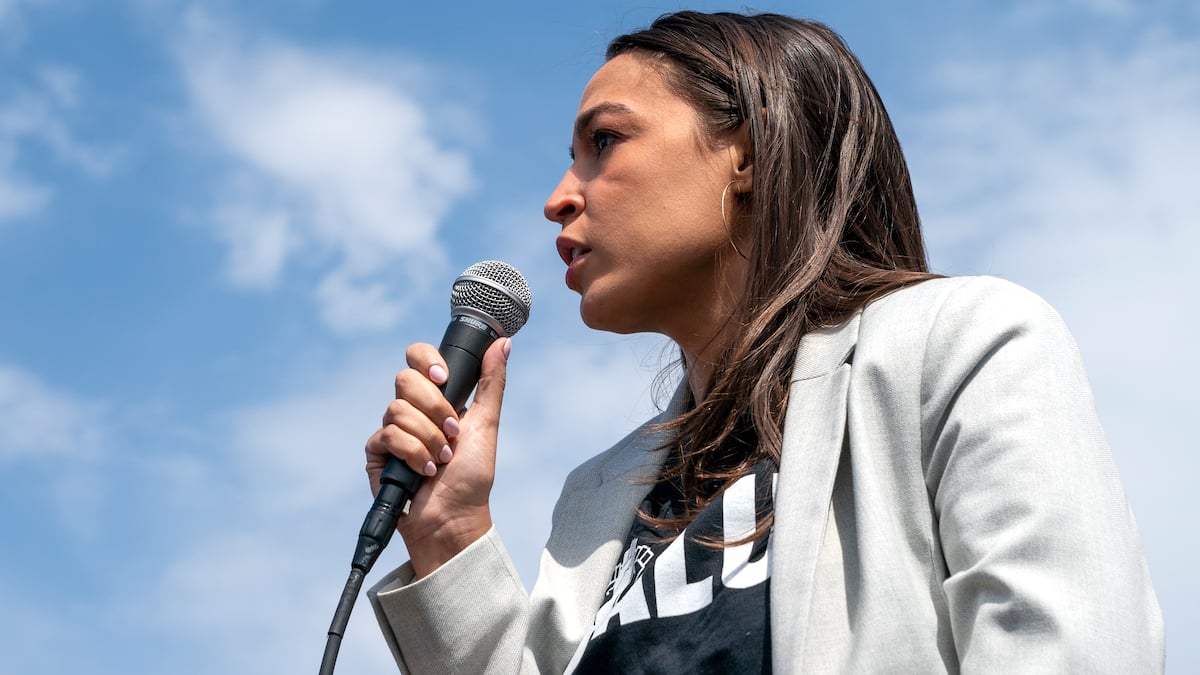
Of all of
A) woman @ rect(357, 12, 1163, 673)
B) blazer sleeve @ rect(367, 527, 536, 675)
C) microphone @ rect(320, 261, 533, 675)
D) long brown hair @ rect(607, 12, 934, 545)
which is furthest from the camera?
blazer sleeve @ rect(367, 527, 536, 675)

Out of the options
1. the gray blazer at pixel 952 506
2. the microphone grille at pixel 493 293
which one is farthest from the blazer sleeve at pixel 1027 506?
the microphone grille at pixel 493 293

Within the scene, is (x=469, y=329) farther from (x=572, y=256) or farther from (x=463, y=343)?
(x=572, y=256)

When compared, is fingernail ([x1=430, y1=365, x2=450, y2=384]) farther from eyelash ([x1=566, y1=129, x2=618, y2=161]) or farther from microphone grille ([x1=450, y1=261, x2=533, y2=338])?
eyelash ([x1=566, y1=129, x2=618, y2=161])

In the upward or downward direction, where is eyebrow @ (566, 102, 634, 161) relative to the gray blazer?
upward

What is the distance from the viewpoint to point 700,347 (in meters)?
3.37

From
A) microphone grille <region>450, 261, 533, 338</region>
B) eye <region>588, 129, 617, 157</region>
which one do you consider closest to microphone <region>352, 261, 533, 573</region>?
microphone grille <region>450, 261, 533, 338</region>

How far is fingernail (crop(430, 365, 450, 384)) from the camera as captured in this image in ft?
10.1

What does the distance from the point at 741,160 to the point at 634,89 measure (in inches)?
14.1

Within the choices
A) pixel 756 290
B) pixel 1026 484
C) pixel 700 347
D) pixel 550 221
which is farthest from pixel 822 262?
pixel 1026 484

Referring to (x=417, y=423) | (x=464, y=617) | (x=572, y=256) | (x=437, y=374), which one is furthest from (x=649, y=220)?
(x=464, y=617)

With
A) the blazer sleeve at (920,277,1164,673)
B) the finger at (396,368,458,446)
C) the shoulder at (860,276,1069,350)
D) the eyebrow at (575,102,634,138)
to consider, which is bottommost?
the blazer sleeve at (920,277,1164,673)

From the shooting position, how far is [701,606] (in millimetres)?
2717

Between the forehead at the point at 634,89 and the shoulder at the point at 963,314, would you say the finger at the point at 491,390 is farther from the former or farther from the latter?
the shoulder at the point at 963,314

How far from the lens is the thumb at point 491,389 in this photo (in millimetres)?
3271
